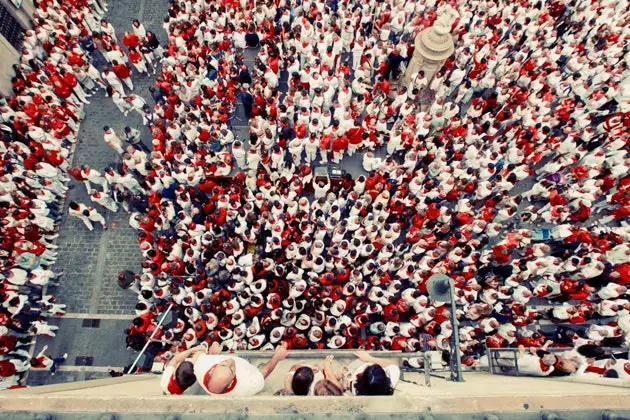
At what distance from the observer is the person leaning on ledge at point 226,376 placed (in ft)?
18.9

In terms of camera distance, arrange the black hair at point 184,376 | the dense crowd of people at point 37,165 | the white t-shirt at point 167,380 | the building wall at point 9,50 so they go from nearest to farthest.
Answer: the black hair at point 184,376, the white t-shirt at point 167,380, the dense crowd of people at point 37,165, the building wall at point 9,50

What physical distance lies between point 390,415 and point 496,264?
8.90 m

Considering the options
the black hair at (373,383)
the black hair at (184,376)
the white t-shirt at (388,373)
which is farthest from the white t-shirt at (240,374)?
the black hair at (373,383)

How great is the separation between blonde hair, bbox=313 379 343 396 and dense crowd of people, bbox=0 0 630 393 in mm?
3249

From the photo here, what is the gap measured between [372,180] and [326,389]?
25.0 ft

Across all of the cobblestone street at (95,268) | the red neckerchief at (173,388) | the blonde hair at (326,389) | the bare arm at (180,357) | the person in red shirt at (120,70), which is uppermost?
the person in red shirt at (120,70)

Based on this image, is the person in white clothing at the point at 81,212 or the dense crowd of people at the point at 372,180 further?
the person in white clothing at the point at 81,212

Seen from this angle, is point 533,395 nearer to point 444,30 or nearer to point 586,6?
point 444,30

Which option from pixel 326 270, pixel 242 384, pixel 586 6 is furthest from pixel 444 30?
pixel 242 384

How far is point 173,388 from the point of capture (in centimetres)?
647

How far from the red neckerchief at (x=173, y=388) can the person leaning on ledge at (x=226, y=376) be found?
43 centimetres

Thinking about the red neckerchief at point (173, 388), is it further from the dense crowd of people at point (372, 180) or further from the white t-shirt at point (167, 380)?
the dense crowd of people at point (372, 180)

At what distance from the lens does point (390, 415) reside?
4766 mm

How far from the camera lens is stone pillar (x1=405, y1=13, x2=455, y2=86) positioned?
1348 centimetres
